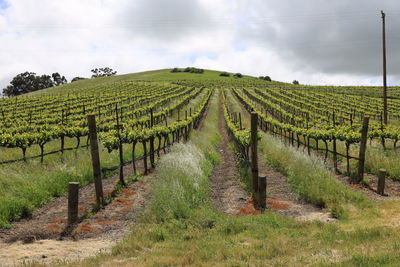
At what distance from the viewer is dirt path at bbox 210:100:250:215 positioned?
9.88m

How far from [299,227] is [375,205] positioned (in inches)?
133

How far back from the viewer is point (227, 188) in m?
12.2

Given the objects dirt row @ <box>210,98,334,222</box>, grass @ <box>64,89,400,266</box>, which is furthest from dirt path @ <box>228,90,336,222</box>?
grass @ <box>64,89,400,266</box>

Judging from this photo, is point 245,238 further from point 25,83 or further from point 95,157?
point 25,83

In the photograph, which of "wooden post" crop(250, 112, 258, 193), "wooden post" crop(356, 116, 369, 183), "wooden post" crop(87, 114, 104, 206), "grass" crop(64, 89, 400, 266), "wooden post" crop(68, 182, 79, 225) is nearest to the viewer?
"grass" crop(64, 89, 400, 266)

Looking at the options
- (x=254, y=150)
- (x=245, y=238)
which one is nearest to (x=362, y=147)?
(x=254, y=150)

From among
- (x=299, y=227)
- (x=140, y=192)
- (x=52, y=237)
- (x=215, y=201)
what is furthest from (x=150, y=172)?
(x=299, y=227)

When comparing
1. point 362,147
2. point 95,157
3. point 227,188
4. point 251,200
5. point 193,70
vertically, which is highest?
point 193,70

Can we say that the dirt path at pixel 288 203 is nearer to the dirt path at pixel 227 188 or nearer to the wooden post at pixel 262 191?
the wooden post at pixel 262 191

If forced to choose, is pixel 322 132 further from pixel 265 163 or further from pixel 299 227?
pixel 299 227

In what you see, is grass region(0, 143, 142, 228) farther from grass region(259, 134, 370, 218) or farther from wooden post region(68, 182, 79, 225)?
grass region(259, 134, 370, 218)

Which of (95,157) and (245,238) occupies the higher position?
(95,157)

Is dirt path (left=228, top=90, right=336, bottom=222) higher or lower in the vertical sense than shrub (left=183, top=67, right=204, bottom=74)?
lower

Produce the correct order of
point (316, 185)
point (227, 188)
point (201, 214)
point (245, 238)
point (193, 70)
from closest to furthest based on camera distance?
point (245, 238) → point (201, 214) → point (316, 185) → point (227, 188) → point (193, 70)
